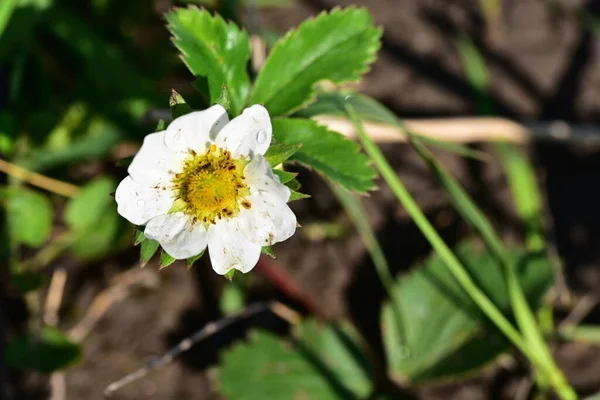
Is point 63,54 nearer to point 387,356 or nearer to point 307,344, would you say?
point 307,344

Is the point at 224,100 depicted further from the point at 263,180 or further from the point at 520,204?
the point at 520,204

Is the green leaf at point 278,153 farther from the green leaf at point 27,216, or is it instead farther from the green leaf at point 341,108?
the green leaf at point 27,216

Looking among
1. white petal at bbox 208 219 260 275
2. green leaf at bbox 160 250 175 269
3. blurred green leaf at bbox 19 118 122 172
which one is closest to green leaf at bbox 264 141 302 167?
white petal at bbox 208 219 260 275

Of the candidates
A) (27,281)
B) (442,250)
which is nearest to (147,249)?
(442,250)

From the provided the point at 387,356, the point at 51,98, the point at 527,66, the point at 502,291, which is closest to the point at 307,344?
the point at 387,356

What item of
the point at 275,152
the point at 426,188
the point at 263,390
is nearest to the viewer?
the point at 275,152

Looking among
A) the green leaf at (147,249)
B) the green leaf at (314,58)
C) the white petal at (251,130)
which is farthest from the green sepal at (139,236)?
the green leaf at (314,58)

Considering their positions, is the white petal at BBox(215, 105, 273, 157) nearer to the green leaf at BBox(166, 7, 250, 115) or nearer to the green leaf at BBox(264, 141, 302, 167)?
the green leaf at BBox(264, 141, 302, 167)
